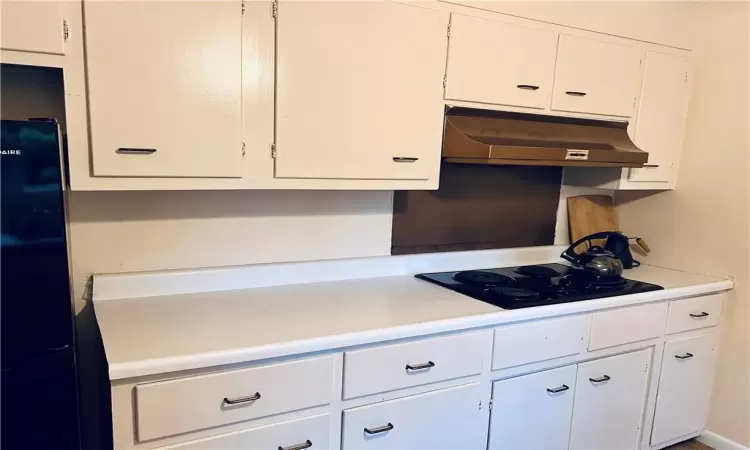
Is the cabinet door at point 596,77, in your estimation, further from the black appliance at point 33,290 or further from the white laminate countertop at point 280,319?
the black appliance at point 33,290

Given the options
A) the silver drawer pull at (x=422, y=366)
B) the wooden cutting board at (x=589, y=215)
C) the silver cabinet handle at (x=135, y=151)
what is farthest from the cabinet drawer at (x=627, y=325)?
the silver cabinet handle at (x=135, y=151)

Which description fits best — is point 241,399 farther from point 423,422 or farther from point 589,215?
point 589,215

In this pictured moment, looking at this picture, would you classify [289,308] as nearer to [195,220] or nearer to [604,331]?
[195,220]

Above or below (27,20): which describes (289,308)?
below

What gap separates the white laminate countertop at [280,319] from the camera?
4.66 feet

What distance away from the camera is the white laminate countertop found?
142cm

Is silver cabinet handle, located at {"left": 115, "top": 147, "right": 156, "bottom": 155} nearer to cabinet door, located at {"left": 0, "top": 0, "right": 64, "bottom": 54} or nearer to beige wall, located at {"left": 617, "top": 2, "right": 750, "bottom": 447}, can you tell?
cabinet door, located at {"left": 0, "top": 0, "right": 64, "bottom": 54}

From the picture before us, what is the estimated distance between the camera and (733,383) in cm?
272

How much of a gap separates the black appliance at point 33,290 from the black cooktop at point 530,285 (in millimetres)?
1415

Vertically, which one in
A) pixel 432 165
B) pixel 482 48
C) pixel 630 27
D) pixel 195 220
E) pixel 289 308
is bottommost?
pixel 289 308

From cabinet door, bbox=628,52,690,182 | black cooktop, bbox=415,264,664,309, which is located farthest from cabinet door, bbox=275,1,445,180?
cabinet door, bbox=628,52,690,182

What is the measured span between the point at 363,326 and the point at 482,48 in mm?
1181

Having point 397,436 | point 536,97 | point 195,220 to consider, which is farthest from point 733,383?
point 195,220

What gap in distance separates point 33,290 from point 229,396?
55 cm
